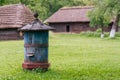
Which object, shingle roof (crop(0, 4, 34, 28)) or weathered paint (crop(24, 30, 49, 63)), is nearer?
weathered paint (crop(24, 30, 49, 63))

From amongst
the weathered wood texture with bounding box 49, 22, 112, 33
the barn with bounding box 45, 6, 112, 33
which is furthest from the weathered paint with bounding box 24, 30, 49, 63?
the weathered wood texture with bounding box 49, 22, 112, 33

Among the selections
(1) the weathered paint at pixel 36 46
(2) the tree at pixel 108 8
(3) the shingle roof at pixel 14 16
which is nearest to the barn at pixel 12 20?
(3) the shingle roof at pixel 14 16

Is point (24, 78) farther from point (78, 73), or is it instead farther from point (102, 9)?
point (102, 9)

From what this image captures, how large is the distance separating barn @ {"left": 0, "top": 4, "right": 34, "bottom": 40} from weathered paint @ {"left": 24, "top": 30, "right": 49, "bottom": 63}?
988 inches

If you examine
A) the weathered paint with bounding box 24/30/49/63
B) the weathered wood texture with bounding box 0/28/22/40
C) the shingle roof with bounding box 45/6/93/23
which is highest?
the weathered paint with bounding box 24/30/49/63

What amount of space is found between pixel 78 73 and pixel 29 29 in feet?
6.88

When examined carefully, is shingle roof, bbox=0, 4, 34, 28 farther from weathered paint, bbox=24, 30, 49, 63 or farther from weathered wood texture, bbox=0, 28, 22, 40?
weathered paint, bbox=24, 30, 49, 63

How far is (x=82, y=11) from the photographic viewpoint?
2387 inches

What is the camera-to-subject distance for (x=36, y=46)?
12477 millimetres

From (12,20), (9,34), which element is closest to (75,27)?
(12,20)

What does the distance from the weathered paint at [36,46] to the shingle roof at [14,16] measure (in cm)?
2517

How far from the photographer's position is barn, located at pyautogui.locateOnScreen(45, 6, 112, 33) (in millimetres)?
58906

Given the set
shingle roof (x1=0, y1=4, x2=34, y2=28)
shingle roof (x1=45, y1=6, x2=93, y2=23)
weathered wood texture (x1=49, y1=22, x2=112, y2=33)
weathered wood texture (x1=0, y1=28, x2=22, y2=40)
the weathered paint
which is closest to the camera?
the weathered paint

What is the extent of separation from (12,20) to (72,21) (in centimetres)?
2124
